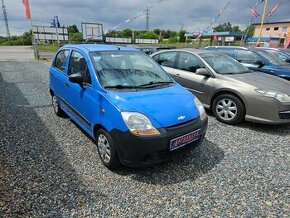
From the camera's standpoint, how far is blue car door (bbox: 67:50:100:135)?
10.9ft

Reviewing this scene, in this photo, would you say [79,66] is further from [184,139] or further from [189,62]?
[189,62]

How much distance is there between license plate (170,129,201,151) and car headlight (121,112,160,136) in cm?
27

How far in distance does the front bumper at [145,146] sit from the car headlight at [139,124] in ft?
0.17

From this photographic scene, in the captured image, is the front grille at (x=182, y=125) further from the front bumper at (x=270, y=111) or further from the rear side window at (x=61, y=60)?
the rear side window at (x=61, y=60)

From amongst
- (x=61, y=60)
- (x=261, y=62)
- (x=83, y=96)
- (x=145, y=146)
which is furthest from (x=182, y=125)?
(x=261, y=62)

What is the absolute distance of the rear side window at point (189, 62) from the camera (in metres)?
5.54

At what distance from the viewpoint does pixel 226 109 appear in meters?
4.95

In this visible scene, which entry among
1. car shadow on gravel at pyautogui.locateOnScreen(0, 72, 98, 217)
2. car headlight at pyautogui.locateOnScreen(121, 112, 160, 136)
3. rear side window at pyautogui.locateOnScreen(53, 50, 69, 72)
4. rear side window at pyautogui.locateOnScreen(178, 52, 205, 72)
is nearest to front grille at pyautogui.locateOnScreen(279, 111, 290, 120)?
rear side window at pyautogui.locateOnScreen(178, 52, 205, 72)

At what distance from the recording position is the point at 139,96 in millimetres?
3129

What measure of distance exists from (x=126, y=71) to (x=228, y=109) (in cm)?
250

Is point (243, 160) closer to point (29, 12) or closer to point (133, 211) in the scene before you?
point (133, 211)

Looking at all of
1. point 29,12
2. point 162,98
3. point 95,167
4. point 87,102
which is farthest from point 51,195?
point 29,12

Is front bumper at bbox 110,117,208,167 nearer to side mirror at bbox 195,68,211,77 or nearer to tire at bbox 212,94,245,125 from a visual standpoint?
tire at bbox 212,94,245,125

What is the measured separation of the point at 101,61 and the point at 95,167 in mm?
→ 1647
